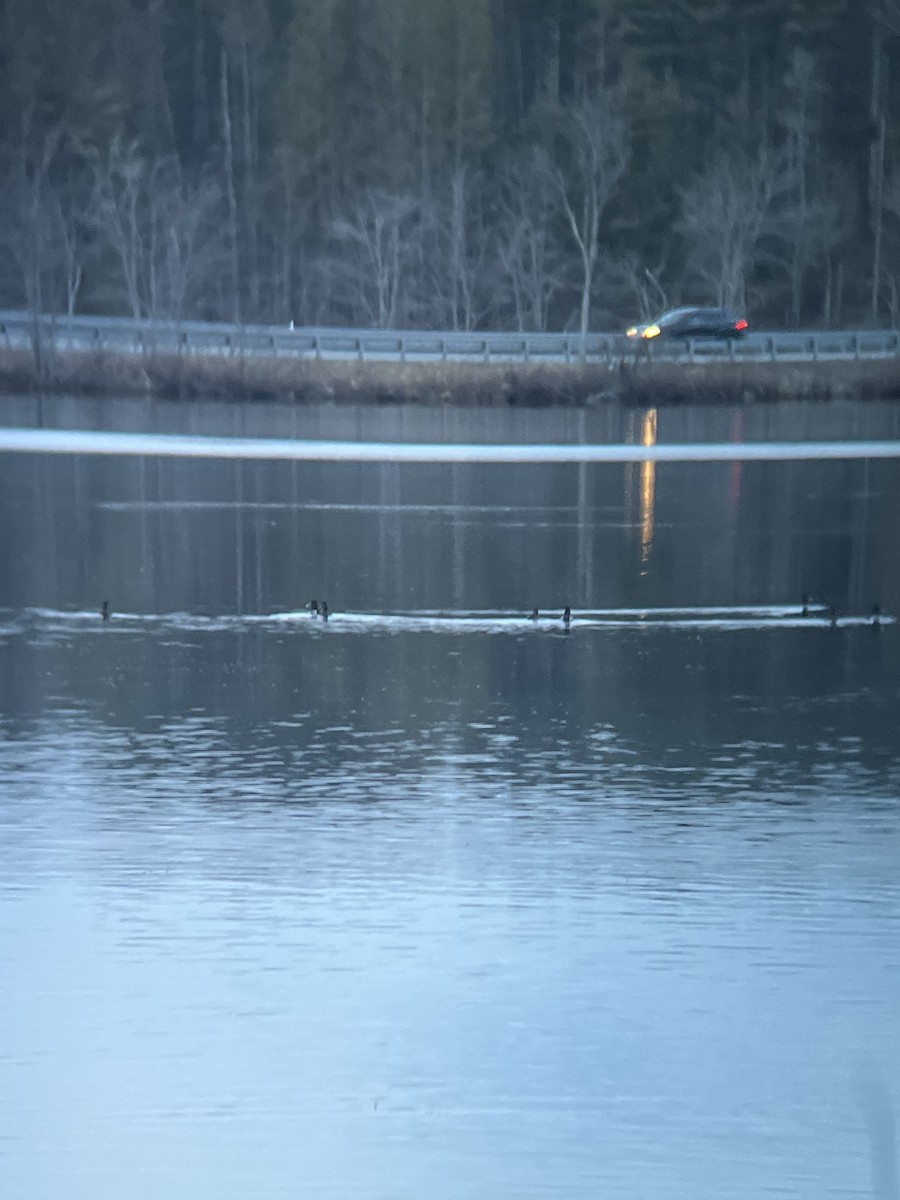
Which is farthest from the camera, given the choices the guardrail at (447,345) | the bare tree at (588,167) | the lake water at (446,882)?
the bare tree at (588,167)

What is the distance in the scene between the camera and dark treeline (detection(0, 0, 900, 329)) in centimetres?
5031

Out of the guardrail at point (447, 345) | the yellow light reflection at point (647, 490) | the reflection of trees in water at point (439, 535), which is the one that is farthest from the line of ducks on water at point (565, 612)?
the guardrail at point (447, 345)

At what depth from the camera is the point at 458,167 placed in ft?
168

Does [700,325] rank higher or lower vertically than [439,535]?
higher

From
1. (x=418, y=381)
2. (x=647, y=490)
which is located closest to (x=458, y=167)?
(x=418, y=381)

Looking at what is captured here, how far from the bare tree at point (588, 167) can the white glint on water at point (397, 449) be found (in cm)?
1691

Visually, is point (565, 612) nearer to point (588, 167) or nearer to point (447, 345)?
point (447, 345)

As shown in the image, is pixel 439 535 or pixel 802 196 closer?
pixel 439 535

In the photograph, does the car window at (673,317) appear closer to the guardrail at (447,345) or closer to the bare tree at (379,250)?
the guardrail at (447,345)

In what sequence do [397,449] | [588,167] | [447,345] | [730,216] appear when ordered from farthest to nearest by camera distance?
1. [588,167]
2. [730,216]
3. [447,345]
4. [397,449]

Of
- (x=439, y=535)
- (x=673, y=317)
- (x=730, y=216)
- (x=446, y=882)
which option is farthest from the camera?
(x=730, y=216)

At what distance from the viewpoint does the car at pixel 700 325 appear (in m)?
43.4

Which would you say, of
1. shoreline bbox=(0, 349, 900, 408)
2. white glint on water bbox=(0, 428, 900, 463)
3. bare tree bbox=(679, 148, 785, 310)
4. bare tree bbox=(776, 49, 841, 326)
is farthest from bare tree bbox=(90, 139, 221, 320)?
white glint on water bbox=(0, 428, 900, 463)

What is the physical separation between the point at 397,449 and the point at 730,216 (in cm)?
2281
